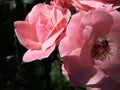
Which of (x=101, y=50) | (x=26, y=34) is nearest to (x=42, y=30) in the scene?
(x=26, y=34)

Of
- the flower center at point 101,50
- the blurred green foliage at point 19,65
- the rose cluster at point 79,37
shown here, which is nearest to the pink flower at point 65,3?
the rose cluster at point 79,37

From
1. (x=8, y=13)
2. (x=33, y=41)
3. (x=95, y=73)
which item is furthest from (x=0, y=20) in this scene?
(x=95, y=73)

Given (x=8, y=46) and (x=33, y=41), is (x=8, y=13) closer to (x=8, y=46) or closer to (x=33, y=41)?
(x=8, y=46)

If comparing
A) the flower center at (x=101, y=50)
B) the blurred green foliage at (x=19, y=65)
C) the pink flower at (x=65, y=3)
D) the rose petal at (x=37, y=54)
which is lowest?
the blurred green foliage at (x=19, y=65)

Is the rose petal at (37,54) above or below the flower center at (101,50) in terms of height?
above

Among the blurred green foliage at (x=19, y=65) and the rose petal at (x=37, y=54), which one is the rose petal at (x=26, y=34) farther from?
the blurred green foliage at (x=19, y=65)

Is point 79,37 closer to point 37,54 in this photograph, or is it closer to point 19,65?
point 37,54

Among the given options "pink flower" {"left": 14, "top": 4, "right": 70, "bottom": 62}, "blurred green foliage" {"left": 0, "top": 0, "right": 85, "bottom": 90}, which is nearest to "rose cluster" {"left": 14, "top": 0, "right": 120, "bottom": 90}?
"pink flower" {"left": 14, "top": 4, "right": 70, "bottom": 62}
